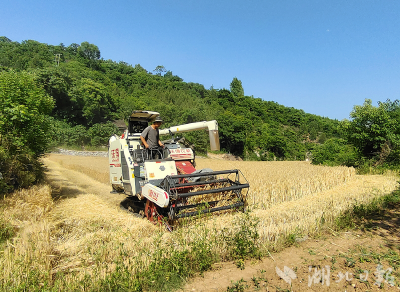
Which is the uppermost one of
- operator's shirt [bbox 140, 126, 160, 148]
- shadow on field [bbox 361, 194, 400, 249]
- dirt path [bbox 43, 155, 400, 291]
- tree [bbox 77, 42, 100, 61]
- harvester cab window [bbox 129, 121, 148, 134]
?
tree [bbox 77, 42, 100, 61]

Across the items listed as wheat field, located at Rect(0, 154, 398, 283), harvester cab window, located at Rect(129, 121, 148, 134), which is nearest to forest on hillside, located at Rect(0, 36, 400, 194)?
wheat field, located at Rect(0, 154, 398, 283)

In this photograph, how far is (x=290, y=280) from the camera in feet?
12.0

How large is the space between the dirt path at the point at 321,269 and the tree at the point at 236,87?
3375 inches

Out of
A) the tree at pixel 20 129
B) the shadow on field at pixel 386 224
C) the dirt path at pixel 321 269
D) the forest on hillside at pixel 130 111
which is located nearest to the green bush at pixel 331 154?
the forest on hillside at pixel 130 111

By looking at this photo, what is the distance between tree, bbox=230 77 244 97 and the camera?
290ft

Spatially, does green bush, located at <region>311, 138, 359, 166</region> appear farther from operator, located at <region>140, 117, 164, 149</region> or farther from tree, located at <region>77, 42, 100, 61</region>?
tree, located at <region>77, 42, 100, 61</region>

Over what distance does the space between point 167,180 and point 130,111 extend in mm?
56640

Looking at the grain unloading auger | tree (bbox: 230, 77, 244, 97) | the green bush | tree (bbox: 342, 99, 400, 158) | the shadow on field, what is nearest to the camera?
the shadow on field

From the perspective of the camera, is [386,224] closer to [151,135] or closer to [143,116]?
[151,135]

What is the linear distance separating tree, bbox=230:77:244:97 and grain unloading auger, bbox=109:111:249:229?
269 feet

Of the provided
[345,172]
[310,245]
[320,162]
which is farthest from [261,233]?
[320,162]

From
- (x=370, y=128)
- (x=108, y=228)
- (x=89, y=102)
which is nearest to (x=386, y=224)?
(x=108, y=228)

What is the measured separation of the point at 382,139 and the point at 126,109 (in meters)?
53.2

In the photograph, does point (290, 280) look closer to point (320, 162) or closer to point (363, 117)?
point (363, 117)
